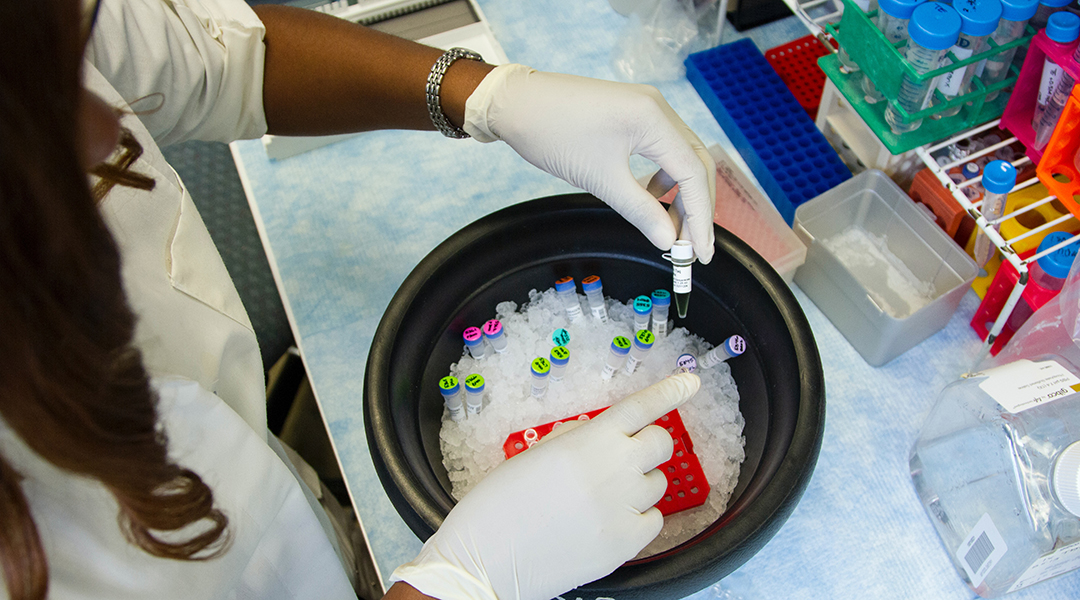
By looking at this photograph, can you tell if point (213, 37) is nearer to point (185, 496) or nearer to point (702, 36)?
point (185, 496)

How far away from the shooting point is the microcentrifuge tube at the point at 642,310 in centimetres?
94

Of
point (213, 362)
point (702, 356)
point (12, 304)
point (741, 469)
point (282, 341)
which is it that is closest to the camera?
point (12, 304)

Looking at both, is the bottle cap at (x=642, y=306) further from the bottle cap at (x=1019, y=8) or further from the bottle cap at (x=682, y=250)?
the bottle cap at (x=1019, y=8)

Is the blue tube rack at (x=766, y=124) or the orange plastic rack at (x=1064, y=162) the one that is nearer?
the orange plastic rack at (x=1064, y=162)

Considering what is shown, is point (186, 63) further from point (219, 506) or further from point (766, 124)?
point (766, 124)

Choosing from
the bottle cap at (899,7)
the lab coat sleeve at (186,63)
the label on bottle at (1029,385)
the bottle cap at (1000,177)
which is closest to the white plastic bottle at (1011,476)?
the label on bottle at (1029,385)

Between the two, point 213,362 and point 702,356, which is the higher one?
point 213,362

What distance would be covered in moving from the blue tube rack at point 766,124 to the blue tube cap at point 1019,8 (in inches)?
14.1

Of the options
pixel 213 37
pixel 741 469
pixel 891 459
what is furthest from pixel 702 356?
pixel 213 37

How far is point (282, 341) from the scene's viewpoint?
134 centimetres

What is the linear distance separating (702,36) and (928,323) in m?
0.70

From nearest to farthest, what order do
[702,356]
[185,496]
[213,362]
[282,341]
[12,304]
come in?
[12,304] → [185,496] → [213,362] → [702,356] → [282,341]

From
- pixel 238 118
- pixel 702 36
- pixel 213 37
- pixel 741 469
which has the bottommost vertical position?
pixel 741 469

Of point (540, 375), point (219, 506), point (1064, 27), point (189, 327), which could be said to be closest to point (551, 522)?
point (540, 375)
